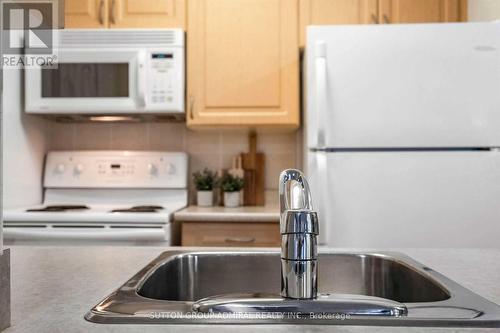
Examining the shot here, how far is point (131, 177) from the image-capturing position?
7.69 feet

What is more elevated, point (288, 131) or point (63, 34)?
point (63, 34)

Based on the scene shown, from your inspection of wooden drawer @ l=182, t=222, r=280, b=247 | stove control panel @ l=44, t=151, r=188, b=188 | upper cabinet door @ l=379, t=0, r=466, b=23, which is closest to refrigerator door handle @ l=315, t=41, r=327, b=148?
wooden drawer @ l=182, t=222, r=280, b=247

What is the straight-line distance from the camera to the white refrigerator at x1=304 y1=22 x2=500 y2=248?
1704mm

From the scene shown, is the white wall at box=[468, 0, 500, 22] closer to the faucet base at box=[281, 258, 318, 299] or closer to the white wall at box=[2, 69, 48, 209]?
the faucet base at box=[281, 258, 318, 299]

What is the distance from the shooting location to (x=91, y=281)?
637 mm

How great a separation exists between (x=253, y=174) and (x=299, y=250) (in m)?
1.84

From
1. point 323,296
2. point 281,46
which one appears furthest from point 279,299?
point 281,46

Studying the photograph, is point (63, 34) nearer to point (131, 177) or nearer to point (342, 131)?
point (131, 177)

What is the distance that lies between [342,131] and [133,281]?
1260mm

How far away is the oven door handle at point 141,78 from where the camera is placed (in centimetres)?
206

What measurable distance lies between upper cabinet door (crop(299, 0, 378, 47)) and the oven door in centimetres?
78

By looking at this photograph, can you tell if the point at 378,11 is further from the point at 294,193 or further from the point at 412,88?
the point at 294,193

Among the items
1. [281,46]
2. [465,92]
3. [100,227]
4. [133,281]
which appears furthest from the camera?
[281,46]

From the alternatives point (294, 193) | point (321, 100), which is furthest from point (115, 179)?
point (294, 193)
